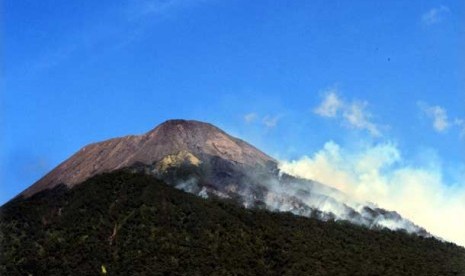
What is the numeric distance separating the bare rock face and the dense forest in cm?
3488

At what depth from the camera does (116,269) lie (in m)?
67.7

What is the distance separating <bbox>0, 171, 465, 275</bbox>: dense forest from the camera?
6925 cm

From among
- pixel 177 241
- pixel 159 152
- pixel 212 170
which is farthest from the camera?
pixel 159 152

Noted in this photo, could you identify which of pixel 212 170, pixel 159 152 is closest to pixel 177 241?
pixel 212 170

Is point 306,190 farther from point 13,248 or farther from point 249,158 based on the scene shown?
point 13,248

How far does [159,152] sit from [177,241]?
5106cm

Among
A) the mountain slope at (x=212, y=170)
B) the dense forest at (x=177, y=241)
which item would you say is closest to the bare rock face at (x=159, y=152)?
the mountain slope at (x=212, y=170)

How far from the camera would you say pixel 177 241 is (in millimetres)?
72188

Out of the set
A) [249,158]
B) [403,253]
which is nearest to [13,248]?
[403,253]

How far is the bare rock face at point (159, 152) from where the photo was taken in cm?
12044

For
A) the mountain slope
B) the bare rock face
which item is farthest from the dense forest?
the bare rock face

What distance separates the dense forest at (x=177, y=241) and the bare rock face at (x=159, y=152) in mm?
34878

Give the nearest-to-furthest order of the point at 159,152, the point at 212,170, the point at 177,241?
the point at 177,241 < the point at 212,170 < the point at 159,152

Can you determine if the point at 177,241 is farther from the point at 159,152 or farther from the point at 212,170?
the point at 159,152
